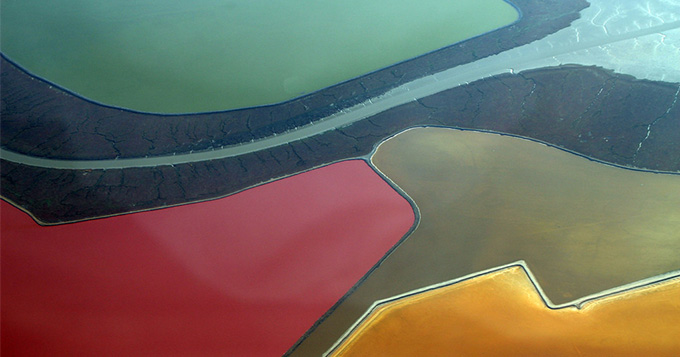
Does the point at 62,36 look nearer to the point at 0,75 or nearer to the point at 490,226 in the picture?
the point at 0,75

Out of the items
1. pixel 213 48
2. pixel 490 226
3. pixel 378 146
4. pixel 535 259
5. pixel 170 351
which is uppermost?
pixel 213 48

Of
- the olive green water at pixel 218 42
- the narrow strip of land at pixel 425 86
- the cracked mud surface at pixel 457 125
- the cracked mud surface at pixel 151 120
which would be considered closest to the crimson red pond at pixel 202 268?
the cracked mud surface at pixel 457 125

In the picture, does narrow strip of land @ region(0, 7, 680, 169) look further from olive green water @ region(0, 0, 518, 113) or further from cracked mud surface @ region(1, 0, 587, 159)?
olive green water @ region(0, 0, 518, 113)

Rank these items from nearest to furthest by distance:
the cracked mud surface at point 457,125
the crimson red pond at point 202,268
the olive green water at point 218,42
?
the crimson red pond at point 202,268 < the cracked mud surface at point 457,125 < the olive green water at point 218,42

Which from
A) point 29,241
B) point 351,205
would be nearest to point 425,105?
point 351,205

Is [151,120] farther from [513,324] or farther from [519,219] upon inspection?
[513,324]

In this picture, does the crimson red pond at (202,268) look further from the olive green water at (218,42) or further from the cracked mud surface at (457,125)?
the olive green water at (218,42)

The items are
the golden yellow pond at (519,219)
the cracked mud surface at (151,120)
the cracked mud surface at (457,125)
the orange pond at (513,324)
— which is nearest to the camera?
the orange pond at (513,324)
